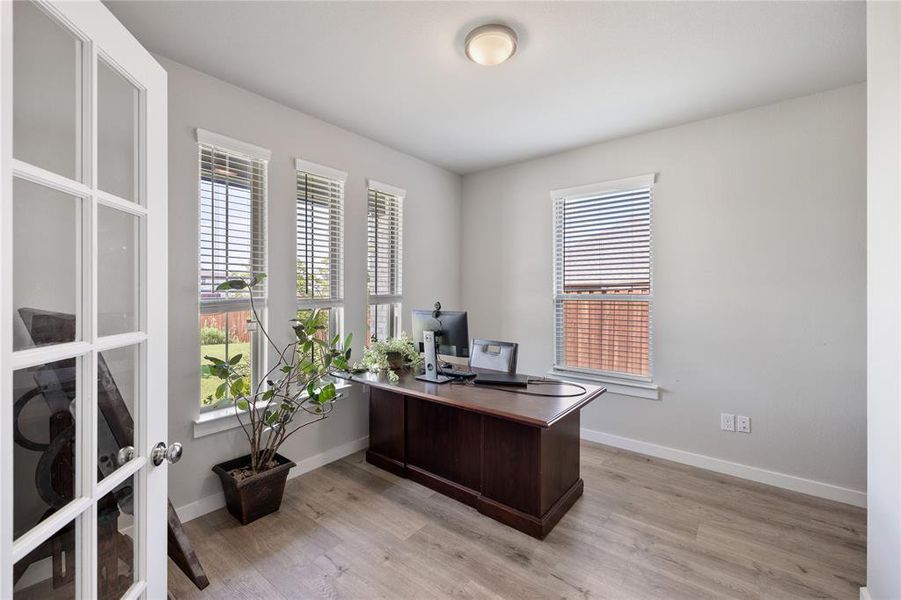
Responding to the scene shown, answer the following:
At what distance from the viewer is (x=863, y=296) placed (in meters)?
2.46

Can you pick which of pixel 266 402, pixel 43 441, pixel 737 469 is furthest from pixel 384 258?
pixel 737 469

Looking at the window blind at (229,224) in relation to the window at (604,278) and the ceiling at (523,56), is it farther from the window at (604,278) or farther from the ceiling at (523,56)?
the window at (604,278)

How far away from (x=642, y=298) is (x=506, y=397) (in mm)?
1665

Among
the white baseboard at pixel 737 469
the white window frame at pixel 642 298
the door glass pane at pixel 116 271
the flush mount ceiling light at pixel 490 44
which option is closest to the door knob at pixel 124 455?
the door glass pane at pixel 116 271

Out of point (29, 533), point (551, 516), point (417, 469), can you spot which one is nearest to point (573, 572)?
A: point (551, 516)

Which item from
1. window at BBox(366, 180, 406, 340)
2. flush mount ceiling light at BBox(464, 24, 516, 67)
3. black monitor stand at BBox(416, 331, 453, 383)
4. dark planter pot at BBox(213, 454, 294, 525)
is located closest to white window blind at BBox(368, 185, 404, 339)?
window at BBox(366, 180, 406, 340)

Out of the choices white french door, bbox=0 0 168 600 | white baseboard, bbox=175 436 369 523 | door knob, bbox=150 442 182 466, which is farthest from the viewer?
white baseboard, bbox=175 436 369 523

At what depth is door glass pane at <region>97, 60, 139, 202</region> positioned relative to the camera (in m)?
1.00

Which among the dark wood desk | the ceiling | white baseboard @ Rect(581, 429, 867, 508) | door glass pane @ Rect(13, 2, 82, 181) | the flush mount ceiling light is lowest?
white baseboard @ Rect(581, 429, 867, 508)

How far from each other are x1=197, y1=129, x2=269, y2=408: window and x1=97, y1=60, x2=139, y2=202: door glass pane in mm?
1391

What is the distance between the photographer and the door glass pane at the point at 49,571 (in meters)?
0.79

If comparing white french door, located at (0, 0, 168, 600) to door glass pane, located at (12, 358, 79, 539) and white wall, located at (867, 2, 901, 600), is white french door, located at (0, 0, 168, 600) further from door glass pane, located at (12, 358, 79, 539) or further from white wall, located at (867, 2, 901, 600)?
white wall, located at (867, 2, 901, 600)

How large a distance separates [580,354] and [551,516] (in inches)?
65.2

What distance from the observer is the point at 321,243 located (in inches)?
119
